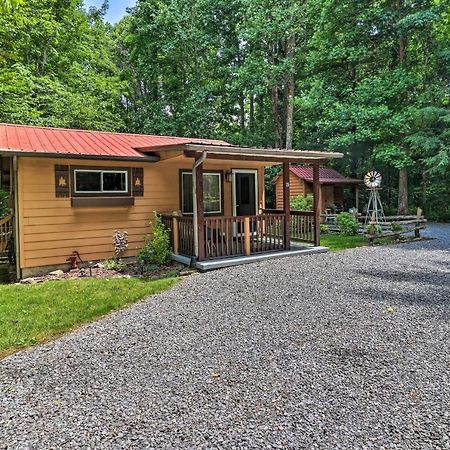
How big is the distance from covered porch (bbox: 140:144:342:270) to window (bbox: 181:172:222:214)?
0.33 feet

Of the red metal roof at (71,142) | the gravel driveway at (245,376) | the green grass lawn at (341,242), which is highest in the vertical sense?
the red metal roof at (71,142)

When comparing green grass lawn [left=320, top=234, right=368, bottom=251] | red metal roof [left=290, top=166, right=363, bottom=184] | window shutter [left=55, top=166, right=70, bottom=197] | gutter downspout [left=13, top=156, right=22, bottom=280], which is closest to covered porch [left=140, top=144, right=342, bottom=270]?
green grass lawn [left=320, top=234, right=368, bottom=251]

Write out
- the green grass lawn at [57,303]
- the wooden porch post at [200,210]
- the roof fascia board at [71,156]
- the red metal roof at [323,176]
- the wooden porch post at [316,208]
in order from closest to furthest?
the green grass lawn at [57,303] → the roof fascia board at [71,156] → the wooden porch post at [200,210] → the wooden porch post at [316,208] → the red metal roof at [323,176]

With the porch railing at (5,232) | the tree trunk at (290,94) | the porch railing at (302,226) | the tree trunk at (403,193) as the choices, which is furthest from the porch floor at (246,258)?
the tree trunk at (290,94)

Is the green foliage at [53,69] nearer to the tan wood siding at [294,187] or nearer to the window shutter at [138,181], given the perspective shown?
the window shutter at [138,181]

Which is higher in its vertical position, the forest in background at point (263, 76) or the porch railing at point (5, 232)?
the forest in background at point (263, 76)

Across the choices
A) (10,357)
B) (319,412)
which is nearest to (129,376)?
(10,357)

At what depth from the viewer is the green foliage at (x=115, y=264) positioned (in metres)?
8.13

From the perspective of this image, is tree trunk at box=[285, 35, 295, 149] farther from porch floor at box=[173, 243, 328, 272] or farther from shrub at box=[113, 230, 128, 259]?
shrub at box=[113, 230, 128, 259]

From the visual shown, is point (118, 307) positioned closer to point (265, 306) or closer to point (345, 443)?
point (265, 306)

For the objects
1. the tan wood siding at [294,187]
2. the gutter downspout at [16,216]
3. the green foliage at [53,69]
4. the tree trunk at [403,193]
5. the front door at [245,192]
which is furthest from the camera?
the tan wood siding at [294,187]

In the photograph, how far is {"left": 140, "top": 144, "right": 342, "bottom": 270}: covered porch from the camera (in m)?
7.77

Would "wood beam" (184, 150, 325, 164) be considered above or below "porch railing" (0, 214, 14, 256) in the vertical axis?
above

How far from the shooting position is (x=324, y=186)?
18.8 m
